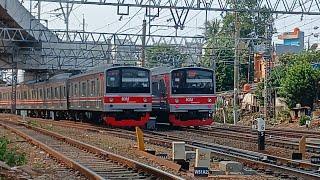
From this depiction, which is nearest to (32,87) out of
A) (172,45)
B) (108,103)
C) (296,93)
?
(172,45)

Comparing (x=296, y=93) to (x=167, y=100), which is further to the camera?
(x=296, y=93)

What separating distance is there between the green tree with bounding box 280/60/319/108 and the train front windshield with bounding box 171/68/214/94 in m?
13.9

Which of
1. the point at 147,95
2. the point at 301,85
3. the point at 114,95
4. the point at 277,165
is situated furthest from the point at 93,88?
the point at 277,165

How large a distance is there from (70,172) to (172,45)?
106 feet

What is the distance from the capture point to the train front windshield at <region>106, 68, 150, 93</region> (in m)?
27.8

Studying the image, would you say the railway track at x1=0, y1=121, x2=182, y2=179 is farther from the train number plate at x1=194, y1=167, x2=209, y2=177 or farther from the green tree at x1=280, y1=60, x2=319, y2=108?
A: the green tree at x1=280, y1=60, x2=319, y2=108

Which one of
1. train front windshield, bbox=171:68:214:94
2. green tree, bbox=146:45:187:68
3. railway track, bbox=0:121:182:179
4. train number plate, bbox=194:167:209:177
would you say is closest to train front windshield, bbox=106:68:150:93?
train front windshield, bbox=171:68:214:94

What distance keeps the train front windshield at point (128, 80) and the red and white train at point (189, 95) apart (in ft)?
3.68

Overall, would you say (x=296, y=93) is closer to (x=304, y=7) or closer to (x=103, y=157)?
(x=304, y=7)

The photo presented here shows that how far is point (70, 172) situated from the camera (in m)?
12.5

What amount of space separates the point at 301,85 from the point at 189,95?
1511 centimetres

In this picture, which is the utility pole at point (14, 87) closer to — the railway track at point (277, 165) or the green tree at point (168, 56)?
the green tree at point (168, 56)

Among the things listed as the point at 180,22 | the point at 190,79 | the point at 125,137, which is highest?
the point at 180,22

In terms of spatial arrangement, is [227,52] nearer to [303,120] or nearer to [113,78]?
[303,120]
